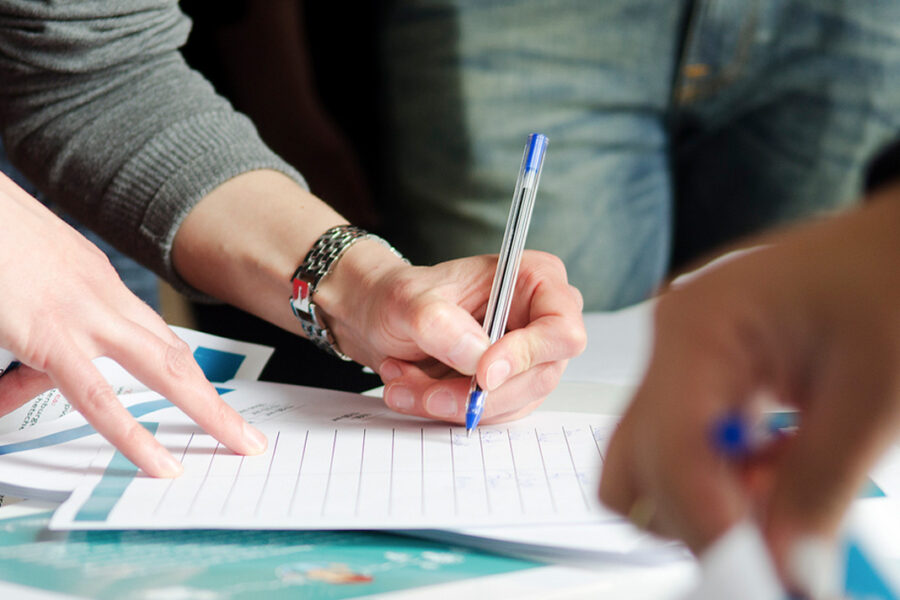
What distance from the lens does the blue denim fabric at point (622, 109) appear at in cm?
89

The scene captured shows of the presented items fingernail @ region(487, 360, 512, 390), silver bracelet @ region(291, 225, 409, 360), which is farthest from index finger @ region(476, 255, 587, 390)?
silver bracelet @ region(291, 225, 409, 360)

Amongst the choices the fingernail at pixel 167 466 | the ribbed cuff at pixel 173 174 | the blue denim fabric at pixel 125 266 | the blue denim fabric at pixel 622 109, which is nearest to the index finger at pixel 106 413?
the fingernail at pixel 167 466

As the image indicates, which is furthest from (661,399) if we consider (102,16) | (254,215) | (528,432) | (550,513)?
(102,16)

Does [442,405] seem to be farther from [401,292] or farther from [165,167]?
[165,167]

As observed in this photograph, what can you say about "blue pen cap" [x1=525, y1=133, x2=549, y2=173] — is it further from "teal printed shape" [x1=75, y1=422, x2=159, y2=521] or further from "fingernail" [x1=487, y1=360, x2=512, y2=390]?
"teal printed shape" [x1=75, y1=422, x2=159, y2=521]

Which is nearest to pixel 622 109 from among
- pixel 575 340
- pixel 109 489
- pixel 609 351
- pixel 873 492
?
pixel 609 351

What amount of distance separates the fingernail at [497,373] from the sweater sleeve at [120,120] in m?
0.31

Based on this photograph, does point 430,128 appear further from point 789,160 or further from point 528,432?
point 528,432

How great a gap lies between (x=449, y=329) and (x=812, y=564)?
33 centimetres

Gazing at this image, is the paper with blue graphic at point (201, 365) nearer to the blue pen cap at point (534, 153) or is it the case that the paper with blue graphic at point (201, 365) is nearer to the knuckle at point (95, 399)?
the knuckle at point (95, 399)

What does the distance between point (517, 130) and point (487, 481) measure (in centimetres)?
61

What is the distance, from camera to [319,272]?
0.60m

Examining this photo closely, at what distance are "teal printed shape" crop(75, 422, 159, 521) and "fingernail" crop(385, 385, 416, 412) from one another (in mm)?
158

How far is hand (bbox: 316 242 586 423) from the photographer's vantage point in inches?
19.2
